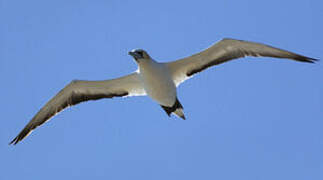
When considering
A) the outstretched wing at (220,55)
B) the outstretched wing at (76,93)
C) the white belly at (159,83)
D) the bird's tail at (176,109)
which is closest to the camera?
the white belly at (159,83)

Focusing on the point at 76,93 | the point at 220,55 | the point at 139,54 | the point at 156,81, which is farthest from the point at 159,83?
the point at 76,93

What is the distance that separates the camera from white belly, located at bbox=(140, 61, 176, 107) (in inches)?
723

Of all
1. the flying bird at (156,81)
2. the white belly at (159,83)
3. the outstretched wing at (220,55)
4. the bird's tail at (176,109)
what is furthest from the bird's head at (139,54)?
the bird's tail at (176,109)

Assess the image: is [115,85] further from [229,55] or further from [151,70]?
[229,55]

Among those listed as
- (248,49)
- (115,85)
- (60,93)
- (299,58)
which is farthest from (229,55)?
(60,93)

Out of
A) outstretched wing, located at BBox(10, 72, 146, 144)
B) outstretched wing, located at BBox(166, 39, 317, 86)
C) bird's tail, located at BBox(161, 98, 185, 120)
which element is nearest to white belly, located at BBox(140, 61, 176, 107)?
bird's tail, located at BBox(161, 98, 185, 120)

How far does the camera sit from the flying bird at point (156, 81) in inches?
728

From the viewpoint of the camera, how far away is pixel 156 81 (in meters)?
18.4

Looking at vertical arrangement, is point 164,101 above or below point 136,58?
below

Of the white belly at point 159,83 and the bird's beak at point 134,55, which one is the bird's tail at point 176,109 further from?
the bird's beak at point 134,55

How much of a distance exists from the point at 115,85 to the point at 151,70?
1.78 m

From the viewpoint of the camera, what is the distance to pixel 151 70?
18.3 meters

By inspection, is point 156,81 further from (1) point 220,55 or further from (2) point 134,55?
(1) point 220,55

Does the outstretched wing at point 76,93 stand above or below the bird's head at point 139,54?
below
